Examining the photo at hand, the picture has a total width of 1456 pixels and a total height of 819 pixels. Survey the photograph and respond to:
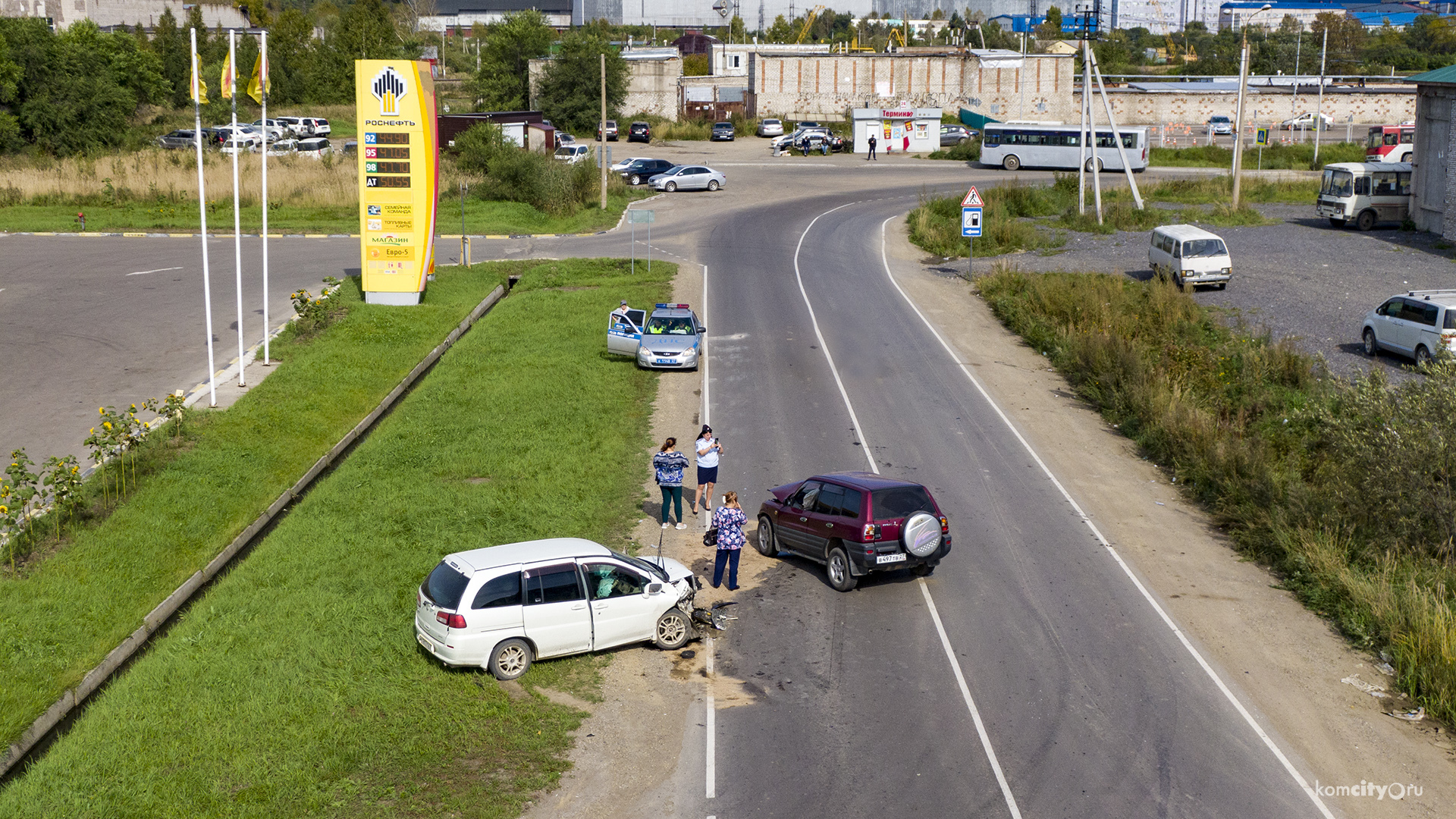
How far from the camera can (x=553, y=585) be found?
14695mm

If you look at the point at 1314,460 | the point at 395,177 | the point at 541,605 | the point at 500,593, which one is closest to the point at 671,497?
the point at 541,605

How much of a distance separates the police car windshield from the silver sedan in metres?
33.2

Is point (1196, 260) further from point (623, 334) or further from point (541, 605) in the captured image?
point (541, 605)

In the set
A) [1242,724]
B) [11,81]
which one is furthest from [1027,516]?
[11,81]

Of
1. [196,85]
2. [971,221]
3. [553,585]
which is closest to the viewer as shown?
[553,585]

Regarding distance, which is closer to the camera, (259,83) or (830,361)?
(259,83)

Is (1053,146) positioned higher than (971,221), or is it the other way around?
(1053,146)

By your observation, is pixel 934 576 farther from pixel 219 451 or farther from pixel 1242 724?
pixel 219 451

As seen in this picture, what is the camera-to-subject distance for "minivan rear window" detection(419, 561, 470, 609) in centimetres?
1424

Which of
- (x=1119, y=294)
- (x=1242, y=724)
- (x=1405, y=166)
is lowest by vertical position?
(x=1242, y=724)

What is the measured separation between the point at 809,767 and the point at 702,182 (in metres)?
53.1

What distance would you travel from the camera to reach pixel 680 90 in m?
99.9

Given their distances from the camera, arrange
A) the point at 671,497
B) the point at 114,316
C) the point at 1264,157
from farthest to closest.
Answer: the point at 1264,157 < the point at 114,316 < the point at 671,497

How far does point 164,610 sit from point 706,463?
8.99 m
